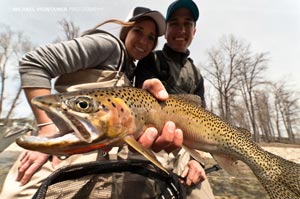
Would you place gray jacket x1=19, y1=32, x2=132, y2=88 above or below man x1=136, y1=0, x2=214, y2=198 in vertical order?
below

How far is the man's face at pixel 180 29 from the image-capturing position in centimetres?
418

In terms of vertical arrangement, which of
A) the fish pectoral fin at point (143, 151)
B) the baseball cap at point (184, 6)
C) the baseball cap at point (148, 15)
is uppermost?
the baseball cap at point (184, 6)

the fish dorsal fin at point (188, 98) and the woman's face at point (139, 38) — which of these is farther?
the woman's face at point (139, 38)

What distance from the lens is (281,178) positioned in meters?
2.67

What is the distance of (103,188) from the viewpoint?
7.39 feet

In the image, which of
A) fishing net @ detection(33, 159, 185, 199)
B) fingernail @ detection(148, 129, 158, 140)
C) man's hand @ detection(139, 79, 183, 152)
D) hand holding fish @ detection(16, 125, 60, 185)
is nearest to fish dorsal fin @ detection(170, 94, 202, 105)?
man's hand @ detection(139, 79, 183, 152)

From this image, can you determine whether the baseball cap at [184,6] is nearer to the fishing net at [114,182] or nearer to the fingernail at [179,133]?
the fingernail at [179,133]

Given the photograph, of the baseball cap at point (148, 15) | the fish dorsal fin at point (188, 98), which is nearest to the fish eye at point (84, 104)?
the fish dorsal fin at point (188, 98)

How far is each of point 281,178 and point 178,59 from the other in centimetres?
232

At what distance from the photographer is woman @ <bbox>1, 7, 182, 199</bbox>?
2217 mm

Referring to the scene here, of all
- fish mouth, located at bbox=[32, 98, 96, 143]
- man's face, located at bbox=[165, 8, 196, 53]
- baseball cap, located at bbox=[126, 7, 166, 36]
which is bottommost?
fish mouth, located at bbox=[32, 98, 96, 143]

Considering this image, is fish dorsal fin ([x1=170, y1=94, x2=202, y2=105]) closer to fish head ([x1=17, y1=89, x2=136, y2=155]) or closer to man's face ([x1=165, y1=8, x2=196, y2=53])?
fish head ([x1=17, y1=89, x2=136, y2=155])

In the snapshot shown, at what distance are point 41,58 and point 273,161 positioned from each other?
2.42 m

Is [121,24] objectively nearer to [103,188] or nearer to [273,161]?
[103,188]
